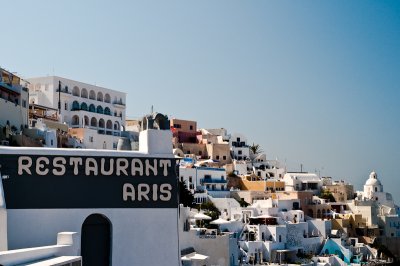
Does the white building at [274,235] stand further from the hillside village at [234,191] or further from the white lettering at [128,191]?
the white lettering at [128,191]

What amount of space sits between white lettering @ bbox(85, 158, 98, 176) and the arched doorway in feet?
4.15

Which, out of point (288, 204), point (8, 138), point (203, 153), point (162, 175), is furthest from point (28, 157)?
point (203, 153)

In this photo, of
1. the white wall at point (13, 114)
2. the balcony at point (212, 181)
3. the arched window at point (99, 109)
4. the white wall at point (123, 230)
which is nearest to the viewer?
the white wall at point (123, 230)

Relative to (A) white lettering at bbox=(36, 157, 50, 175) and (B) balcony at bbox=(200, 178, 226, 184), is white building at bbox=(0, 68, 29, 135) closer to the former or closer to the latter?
(B) balcony at bbox=(200, 178, 226, 184)

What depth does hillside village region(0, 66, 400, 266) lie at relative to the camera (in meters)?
41.7

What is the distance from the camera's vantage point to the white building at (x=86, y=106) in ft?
187

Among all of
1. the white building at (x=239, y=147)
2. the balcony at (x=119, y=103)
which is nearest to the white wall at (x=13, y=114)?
the balcony at (x=119, y=103)

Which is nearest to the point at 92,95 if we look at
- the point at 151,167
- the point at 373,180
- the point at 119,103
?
the point at 119,103

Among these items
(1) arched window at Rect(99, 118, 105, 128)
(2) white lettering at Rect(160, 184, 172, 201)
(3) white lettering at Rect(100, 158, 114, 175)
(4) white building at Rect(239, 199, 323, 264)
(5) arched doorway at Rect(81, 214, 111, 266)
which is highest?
(1) arched window at Rect(99, 118, 105, 128)

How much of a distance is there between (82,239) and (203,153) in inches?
2236

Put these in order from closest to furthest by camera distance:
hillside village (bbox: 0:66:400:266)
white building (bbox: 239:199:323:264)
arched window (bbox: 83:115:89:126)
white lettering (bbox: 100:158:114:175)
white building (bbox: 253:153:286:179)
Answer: white lettering (bbox: 100:158:114:175) < hillside village (bbox: 0:66:400:266) < white building (bbox: 239:199:323:264) < arched window (bbox: 83:115:89:126) < white building (bbox: 253:153:286:179)

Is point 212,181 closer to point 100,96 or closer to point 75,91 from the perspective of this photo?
point 100,96

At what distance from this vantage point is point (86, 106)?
63.0 m

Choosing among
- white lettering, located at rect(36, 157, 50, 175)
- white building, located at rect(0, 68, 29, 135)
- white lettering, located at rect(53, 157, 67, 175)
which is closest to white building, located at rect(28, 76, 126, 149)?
white building, located at rect(0, 68, 29, 135)
